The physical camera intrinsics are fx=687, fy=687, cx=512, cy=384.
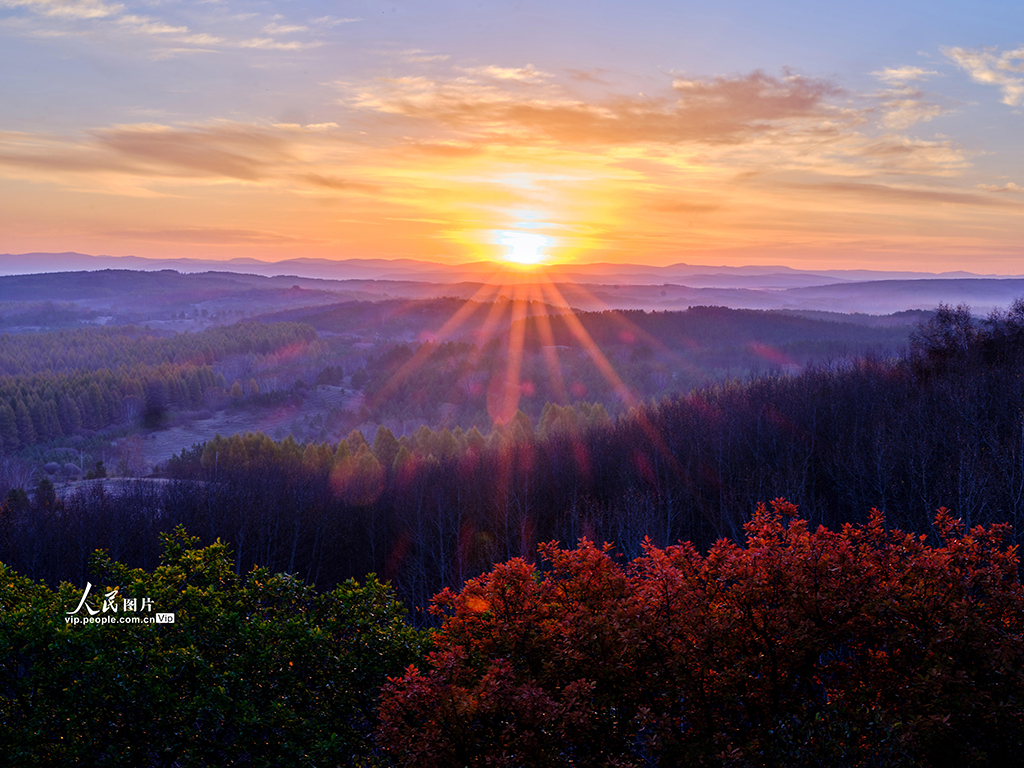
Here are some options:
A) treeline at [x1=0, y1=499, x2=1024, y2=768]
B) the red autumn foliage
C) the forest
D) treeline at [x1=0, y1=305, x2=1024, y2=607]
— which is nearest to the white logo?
treeline at [x1=0, y1=499, x2=1024, y2=768]

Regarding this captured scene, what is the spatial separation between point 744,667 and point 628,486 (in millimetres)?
60622

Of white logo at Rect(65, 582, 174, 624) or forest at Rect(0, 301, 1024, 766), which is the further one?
white logo at Rect(65, 582, 174, 624)

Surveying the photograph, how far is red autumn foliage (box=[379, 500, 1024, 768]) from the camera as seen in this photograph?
445 inches

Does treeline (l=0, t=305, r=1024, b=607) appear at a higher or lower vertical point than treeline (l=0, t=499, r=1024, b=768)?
lower

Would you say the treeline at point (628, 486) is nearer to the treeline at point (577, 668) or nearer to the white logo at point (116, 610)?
the treeline at point (577, 668)

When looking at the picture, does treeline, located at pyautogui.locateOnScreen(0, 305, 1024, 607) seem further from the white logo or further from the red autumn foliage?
the white logo

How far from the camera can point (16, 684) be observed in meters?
14.4

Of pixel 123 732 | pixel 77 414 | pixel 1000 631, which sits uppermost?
pixel 1000 631

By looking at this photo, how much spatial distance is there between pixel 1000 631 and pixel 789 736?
4485mm

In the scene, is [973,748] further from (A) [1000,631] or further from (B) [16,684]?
(B) [16,684]

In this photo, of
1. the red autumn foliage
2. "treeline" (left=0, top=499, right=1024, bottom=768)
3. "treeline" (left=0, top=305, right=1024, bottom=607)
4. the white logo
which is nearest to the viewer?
the red autumn foliage

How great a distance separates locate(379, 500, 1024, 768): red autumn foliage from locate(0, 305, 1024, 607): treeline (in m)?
36.7

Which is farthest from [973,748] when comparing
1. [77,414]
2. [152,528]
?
[77,414]

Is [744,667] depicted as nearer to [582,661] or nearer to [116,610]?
[582,661]
